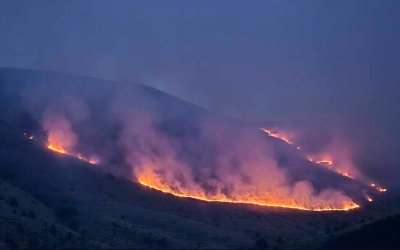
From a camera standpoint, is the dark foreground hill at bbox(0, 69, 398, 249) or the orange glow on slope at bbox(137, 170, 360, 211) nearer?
the dark foreground hill at bbox(0, 69, 398, 249)

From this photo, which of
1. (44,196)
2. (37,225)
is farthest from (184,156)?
(37,225)

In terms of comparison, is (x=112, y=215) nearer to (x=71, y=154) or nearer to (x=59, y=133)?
(x=71, y=154)

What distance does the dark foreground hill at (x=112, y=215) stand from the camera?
160ft

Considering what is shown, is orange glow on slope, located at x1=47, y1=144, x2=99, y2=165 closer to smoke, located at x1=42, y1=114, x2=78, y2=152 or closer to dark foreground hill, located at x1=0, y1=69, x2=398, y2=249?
smoke, located at x1=42, y1=114, x2=78, y2=152

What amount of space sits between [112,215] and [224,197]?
1019 inches

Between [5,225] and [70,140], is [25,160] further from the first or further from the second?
[5,225]

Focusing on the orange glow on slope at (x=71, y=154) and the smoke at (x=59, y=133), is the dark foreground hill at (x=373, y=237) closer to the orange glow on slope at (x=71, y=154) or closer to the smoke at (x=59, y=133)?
the orange glow on slope at (x=71, y=154)

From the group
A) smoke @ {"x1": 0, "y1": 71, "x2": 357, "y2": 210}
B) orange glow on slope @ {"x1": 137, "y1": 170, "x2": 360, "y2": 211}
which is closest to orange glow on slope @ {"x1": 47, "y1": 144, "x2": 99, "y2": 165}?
smoke @ {"x1": 0, "y1": 71, "x2": 357, "y2": 210}

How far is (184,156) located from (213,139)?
16.0 meters

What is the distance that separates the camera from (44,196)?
219 ft

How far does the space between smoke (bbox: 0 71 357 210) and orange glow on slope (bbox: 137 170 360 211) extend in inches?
7.0

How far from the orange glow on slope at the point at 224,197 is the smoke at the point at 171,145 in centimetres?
18

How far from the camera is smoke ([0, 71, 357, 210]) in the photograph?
88062 mm

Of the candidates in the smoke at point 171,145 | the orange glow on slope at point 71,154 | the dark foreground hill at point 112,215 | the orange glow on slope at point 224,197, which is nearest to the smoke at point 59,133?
the orange glow on slope at point 71,154
